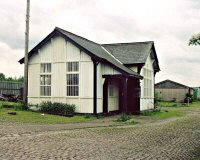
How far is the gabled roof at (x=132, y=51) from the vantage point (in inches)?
1066

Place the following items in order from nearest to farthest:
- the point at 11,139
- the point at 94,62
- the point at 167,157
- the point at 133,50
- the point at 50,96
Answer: the point at 167,157 → the point at 11,139 → the point at 94,62 → the point at 50,96 → the point at 133,50

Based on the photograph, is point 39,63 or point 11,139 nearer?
point 11,139

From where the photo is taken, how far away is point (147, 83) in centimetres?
3027

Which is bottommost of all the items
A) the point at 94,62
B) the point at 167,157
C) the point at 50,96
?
the point at 167,157

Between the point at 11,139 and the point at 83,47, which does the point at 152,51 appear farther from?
the point at 11,139

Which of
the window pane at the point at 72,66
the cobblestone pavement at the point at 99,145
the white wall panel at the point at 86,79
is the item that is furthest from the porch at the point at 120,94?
the cobblestone pavement at the point at 99,145

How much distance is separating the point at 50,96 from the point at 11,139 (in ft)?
42.1

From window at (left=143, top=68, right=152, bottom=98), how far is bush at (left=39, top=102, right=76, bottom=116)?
28.8 feet

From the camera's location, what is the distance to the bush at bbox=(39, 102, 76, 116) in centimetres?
2264

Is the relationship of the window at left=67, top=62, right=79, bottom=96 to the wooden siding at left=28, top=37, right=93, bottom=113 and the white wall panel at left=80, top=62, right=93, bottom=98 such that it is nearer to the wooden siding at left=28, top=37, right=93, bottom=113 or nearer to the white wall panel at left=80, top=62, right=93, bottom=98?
the wooden siding at left=28, top=37, right=93, bottom=113

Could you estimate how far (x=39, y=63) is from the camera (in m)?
24.6

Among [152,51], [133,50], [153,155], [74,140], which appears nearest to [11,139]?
[74,140]

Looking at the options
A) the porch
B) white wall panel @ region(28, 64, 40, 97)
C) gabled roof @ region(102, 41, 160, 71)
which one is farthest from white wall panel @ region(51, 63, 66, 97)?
gabled roof @ region(102, 41, 160, 71)

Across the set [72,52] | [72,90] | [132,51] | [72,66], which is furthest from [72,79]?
[132,51]
